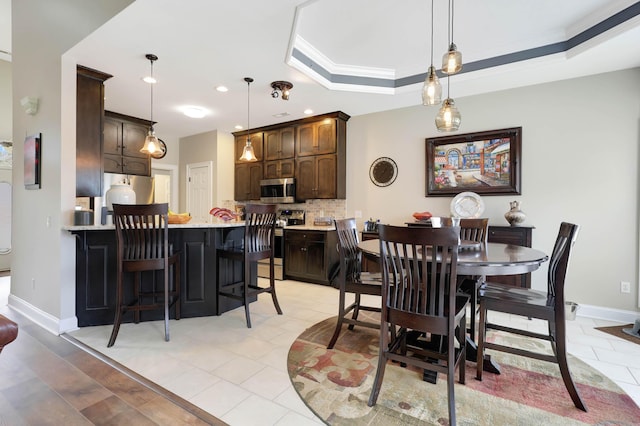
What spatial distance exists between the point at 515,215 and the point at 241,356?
3303mm

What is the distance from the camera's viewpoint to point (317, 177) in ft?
16.4

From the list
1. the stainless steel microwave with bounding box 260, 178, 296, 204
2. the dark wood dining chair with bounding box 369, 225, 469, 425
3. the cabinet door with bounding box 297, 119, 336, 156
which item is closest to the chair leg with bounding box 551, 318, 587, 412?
the dark wood dining chair with bounding box 369, 225, 469, 425

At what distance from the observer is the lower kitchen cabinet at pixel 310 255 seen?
4562 mm

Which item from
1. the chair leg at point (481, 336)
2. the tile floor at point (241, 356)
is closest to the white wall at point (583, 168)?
the tile floor at point (241, 356)

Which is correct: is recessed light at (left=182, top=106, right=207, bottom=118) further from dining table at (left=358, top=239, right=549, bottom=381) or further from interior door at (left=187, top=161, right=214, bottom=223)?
dining table at (left=358, top=239, right=549, bottom=381)

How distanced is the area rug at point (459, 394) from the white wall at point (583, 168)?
1.61 metres

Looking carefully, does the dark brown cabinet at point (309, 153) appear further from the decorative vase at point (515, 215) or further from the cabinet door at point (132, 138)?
the decorative vase at point (515, 215)

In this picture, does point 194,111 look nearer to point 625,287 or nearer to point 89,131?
point 89,131

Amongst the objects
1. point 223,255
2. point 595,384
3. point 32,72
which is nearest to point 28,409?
point 223,255

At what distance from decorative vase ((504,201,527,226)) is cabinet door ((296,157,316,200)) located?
276 centimetres

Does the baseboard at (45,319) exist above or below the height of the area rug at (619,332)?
above

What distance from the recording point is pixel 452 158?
4.14 meters

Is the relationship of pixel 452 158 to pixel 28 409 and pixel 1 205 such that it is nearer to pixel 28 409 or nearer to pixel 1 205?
pixel 28 409

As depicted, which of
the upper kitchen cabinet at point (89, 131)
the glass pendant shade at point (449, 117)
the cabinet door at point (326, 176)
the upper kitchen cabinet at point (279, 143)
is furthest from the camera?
the upper kitchen cabinet at point (279, 143)
